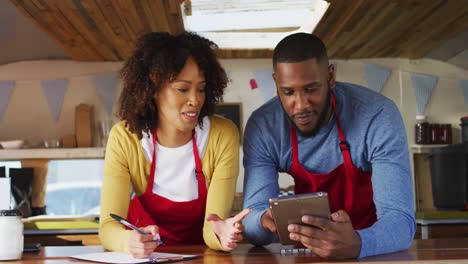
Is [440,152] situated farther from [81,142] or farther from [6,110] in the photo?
[6,110]

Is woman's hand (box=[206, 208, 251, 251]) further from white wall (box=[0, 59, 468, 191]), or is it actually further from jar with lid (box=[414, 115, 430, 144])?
jar with lid (box=[414, 115, 430, 144])

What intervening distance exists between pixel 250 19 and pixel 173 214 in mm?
3068

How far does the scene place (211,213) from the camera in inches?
85.3

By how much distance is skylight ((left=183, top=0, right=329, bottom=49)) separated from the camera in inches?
188

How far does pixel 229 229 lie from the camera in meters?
1.94

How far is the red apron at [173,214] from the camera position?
7.59 ft

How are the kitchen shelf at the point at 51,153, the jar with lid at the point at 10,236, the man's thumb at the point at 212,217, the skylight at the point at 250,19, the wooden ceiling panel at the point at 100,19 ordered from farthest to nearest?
the kitchen shelf at the point at 51,153
the skylight at the point at 250,19
the wooden ceiling panel at the point at 100,19
the man's thumb at the point at 212,217
the jar with lid at the point at 10,236

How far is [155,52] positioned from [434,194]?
4.18m

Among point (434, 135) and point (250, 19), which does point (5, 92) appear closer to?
→ point (250, 19)

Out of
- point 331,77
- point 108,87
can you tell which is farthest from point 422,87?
point 331,77

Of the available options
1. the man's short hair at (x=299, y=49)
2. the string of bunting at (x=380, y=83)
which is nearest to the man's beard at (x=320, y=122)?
the man's short hair at (x=299, y=49)

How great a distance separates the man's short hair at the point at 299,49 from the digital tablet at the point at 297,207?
1.65ft

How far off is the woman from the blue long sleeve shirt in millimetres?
122

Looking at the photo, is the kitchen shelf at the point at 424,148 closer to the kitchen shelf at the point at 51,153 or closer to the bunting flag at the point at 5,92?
the kitchen shelf at the point at 51,153
